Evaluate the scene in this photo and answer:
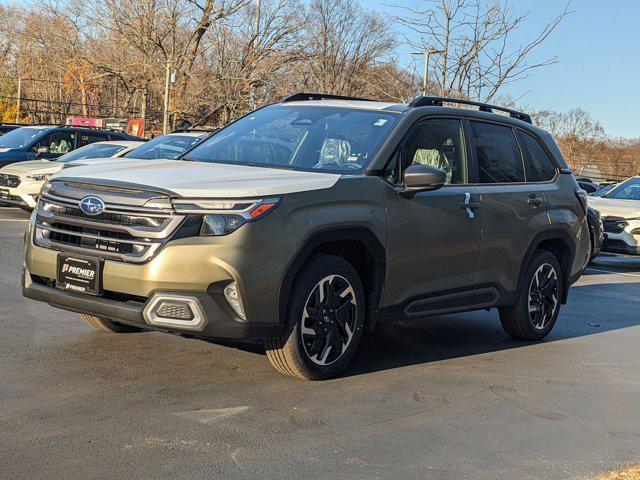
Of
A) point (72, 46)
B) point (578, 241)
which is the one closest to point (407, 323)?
point (578, 241)

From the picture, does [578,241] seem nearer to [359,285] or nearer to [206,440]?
[359,285]

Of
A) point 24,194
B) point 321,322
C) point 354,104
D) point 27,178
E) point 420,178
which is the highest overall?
point 354,104

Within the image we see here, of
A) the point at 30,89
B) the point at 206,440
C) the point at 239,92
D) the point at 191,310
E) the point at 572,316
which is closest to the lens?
the point at 206,440

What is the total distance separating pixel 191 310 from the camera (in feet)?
16.1

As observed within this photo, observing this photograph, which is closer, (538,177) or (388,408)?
(388,408)

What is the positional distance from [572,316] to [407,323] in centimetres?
224

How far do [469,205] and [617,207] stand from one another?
999 cm

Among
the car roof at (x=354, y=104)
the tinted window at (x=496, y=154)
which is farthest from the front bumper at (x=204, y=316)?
the tinted window at (x=496, y=154)

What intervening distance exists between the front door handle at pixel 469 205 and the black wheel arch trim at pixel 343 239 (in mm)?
992

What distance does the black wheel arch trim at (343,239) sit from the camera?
16.8 ft

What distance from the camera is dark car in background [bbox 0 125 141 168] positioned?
17719 millimetres

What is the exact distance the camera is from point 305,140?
618 cm

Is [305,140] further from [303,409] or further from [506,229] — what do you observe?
[303,409]

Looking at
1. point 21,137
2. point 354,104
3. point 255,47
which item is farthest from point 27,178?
point 255,47
